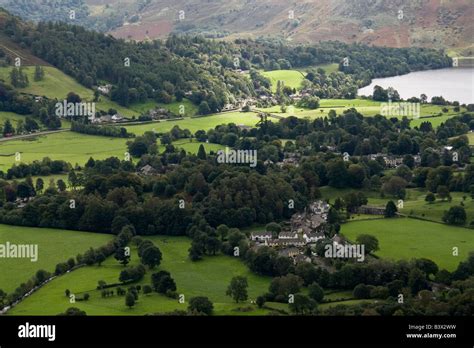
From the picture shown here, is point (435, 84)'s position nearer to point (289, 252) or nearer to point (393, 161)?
point (393, 161)

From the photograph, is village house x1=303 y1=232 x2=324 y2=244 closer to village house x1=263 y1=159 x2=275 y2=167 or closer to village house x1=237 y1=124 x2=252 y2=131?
village house x1=263 y1=159 x2=275 y2=167

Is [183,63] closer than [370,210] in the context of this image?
No

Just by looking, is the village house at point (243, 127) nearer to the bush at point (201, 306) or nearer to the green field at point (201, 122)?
the green field at point (201, 122)

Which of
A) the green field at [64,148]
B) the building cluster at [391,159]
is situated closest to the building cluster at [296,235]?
the building cluster at [391,159]

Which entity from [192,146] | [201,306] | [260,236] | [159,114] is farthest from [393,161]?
[201,306]

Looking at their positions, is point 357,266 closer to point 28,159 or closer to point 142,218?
point 142,218

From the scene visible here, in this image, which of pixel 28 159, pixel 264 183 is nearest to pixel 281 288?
pixel 264 183

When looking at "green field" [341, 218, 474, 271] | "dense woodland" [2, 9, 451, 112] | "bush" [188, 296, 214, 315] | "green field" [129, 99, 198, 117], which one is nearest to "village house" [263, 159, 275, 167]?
"green field" [341, 218, 474, 271]
